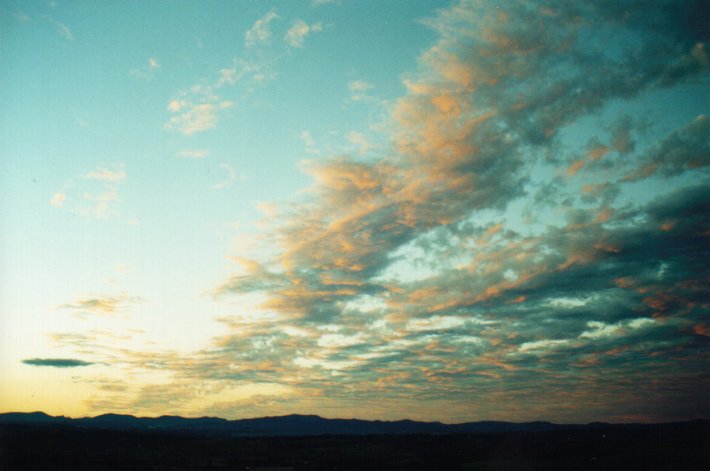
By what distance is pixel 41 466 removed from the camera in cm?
7244

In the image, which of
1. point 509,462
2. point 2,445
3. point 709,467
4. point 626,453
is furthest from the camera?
point 2,445

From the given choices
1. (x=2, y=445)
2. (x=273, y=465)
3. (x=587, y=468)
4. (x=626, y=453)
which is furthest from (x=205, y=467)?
(x=626, y=453)

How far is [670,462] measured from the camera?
243ft

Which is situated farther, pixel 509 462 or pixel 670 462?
pixel 509 462

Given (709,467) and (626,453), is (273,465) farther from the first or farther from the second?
(626,453)

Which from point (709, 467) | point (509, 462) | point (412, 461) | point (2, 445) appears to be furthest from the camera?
point (2, 445)

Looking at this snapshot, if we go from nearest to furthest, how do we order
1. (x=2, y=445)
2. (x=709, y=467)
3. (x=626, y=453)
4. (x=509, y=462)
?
(x=709, y=467)
(x=509, y=462)
(x=626, y=453)
(x=2, y=445)

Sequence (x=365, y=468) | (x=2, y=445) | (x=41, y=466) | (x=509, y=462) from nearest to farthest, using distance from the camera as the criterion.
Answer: (x=41, y=466) < (x=365, y=468) < (x=509, y=462) < (x=2, y=445)

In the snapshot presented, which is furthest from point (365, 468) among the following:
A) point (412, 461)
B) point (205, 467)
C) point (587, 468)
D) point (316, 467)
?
point (587, 468)

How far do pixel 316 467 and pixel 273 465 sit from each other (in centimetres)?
920

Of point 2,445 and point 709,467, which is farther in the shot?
point 2,445

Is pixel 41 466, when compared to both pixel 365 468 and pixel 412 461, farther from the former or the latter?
pixel 412 461

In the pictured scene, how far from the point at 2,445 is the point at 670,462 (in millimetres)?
158221

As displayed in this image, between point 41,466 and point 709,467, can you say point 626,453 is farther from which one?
point 41,466
